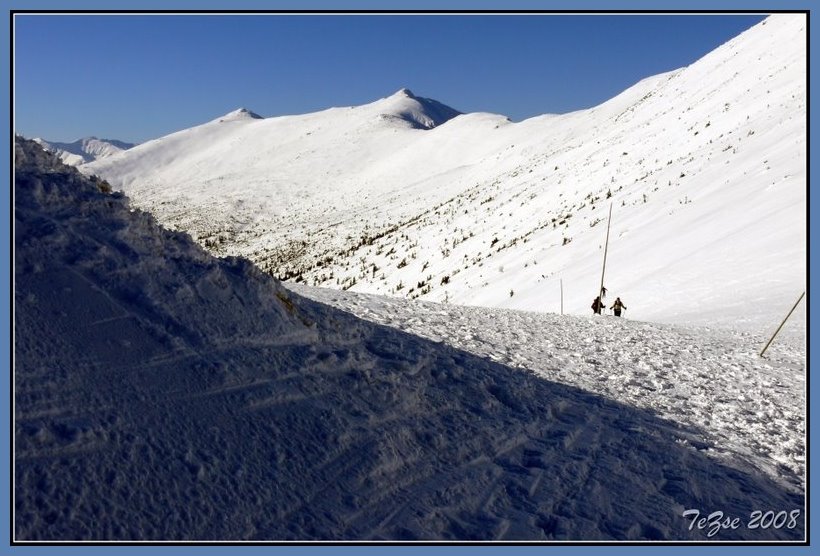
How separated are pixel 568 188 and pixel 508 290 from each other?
1446cm

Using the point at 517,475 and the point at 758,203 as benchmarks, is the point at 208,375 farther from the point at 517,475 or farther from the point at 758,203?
the point at 758,203

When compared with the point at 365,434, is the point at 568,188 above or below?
above

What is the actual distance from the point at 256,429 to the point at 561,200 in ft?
90.4

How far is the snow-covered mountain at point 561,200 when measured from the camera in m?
16.7

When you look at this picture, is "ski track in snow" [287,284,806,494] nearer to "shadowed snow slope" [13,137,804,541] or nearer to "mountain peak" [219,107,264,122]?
"shadowed snow slope" [13,137,804,541]

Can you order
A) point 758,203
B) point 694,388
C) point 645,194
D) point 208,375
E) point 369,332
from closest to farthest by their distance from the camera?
point 208,375
point 369,332
point 694,388
point 758,203
point 645,194

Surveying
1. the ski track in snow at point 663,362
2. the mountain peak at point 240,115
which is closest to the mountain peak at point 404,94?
the mountain peak at point 240,115

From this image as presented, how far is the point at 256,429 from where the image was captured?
15.4ft

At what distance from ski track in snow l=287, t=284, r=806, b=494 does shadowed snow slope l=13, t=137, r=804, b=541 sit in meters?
0.65

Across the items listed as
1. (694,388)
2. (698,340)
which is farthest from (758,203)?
(694,388)

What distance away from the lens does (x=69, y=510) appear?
3754 millimetres

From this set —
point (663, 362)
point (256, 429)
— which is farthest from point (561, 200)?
point (256, 429)

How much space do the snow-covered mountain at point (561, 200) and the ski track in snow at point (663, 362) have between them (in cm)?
257

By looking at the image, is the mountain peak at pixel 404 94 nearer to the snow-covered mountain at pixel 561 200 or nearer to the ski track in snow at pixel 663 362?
the snow-covered mountain at pixel 561 200
